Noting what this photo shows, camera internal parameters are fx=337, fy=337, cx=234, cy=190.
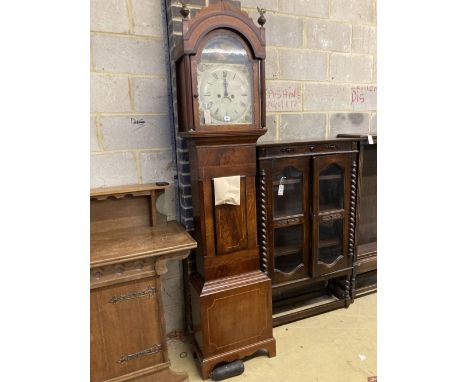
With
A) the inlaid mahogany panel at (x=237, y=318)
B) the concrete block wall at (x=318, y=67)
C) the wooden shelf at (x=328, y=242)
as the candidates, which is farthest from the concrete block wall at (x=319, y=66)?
the inlaid mahogany panel at (x=237, y=318)

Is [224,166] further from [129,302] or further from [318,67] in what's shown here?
[318,67]

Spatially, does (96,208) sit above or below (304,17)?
below

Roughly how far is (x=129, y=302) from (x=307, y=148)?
4.44 ft

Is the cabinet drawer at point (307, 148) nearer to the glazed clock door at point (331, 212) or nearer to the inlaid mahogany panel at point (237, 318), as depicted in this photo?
the glazed clock door at point (331, 212)

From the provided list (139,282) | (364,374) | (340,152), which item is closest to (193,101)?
(139,282)

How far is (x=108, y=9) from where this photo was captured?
1.81m

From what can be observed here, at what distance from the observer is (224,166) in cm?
176

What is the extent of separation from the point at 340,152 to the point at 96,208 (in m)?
1.56

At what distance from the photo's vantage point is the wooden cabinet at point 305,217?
6.81ft

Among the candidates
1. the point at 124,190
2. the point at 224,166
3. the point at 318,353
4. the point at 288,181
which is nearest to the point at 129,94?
the point at 124,190

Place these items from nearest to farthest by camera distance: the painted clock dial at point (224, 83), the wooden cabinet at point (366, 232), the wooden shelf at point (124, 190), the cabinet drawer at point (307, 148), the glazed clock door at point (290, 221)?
1. the painted clock dial at point (224, 83)
2. the wooden shelf at point (124, 190)
3. the cabinet drawer at point (307, 148)
4. the glazed clock door at point (290, 221)
5. the wooden cabinet at point (366, 232)

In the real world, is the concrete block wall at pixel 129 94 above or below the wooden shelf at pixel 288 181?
above
